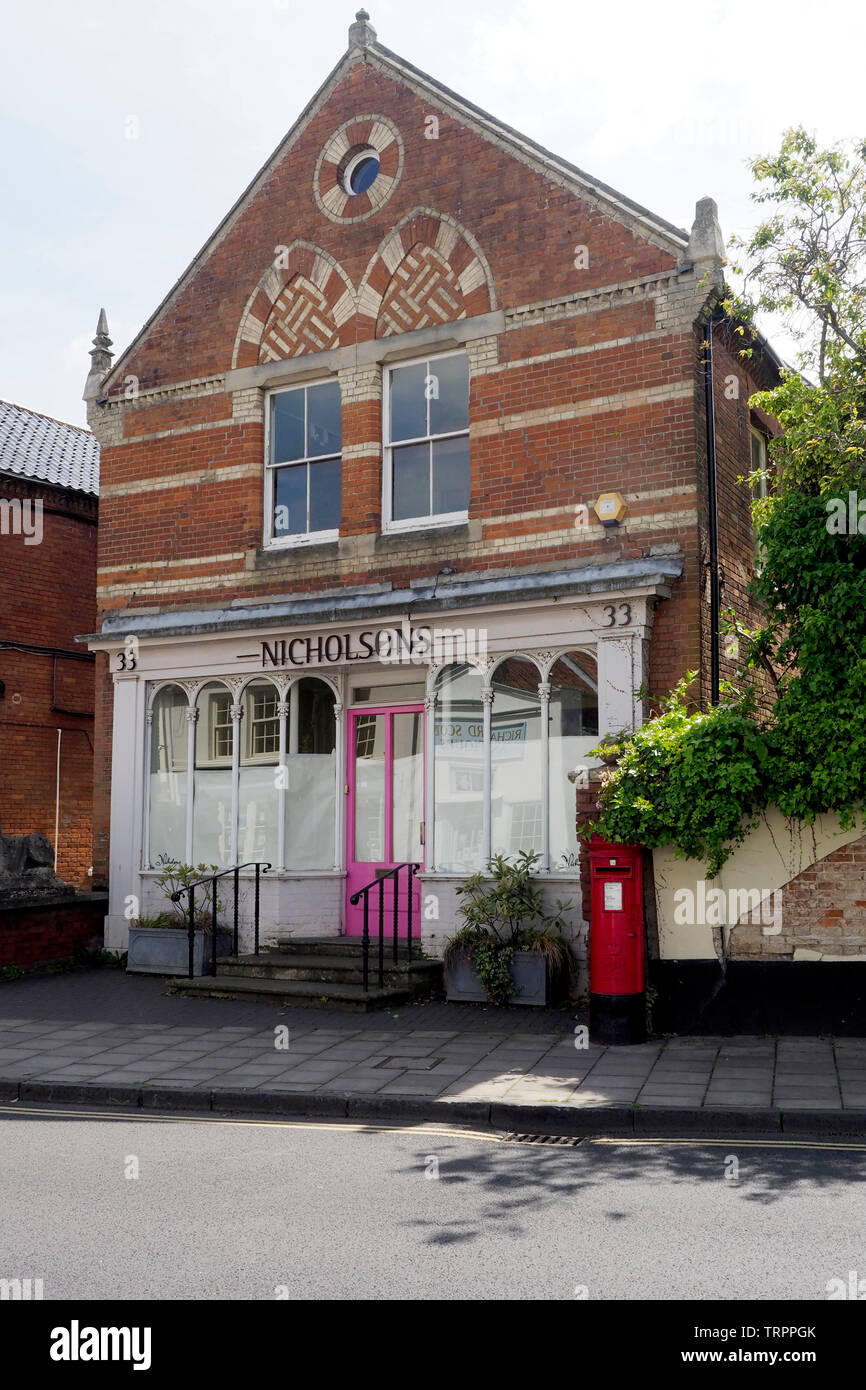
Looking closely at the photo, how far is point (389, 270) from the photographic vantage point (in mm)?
13938

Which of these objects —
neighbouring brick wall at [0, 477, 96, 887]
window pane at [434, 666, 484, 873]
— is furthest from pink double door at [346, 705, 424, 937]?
neighbouring brick wall at [0, 477, 96, 887]

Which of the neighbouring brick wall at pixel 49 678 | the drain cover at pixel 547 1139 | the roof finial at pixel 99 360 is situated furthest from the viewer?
the neighbouring brick wall at pixel 49 678

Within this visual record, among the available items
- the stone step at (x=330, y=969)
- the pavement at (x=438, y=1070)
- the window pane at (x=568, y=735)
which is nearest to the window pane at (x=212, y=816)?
the stone step at (x=330, y=969)

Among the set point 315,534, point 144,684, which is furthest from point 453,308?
point 144,684

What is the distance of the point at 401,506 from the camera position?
13.9 meters

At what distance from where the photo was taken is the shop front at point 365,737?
12039 millimetres

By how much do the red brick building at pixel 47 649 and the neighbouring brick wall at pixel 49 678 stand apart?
0.05ft

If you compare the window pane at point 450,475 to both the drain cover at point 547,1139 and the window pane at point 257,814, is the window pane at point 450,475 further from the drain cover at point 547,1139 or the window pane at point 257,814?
the drain cover at point 547,1139

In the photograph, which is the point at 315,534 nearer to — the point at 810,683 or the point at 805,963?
the point at 810,683

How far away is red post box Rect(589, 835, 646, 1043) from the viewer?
9430 mm

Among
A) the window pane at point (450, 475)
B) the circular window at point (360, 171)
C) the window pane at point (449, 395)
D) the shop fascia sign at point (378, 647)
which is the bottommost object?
the shop fascia sign at point (378, 647)

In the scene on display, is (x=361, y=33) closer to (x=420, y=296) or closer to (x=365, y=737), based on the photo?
(x=420, y=296)

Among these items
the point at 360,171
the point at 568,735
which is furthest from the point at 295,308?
the point at 568,735
